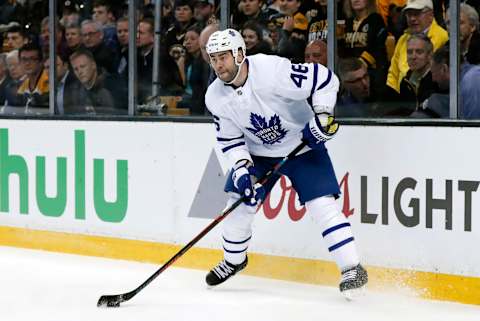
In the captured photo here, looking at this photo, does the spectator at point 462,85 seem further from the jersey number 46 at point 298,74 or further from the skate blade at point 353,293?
the skate blade at point 353,293

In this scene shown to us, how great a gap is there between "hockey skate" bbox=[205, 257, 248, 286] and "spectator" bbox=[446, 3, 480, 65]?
54.6 inches

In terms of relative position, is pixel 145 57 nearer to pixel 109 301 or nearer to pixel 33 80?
pixel 33 80

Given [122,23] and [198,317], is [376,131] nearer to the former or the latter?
[198,317]

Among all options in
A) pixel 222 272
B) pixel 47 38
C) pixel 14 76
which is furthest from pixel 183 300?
pixel 14 76

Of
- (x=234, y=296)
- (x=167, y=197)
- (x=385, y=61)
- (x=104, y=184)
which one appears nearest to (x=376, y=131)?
(x=385, y=61)

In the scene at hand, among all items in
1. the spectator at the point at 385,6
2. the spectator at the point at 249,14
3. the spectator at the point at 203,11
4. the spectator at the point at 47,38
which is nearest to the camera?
the spectator at the point at 385,6

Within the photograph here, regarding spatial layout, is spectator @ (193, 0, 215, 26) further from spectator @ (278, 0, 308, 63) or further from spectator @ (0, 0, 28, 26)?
spectator @ (0, 0, 28, 26)

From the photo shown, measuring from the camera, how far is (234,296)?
540 cm

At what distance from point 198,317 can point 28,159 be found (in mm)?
2609

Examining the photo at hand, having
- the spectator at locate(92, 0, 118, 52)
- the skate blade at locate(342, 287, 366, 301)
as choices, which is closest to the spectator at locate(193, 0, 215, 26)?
the spectator at locate(92, 0, 118, 52)

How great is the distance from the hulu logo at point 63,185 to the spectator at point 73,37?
503mm

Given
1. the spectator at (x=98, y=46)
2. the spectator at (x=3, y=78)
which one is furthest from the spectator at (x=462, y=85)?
the spectator at (x=3, y=78)

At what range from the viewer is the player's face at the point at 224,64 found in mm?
5125

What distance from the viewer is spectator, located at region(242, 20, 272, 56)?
5988mm
